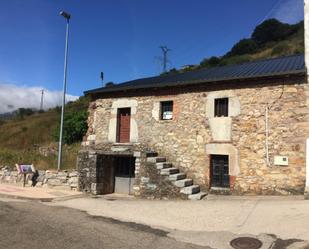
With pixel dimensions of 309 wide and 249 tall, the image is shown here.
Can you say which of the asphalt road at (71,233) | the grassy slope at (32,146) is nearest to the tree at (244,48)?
the grassy slope at (32,146)

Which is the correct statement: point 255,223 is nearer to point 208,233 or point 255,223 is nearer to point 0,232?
point 208,233

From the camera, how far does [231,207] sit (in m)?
9.83

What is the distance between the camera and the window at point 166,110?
1427 cm

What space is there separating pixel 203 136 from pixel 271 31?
186 ft

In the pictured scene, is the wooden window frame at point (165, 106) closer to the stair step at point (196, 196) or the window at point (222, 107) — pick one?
the window at point (222, 107)

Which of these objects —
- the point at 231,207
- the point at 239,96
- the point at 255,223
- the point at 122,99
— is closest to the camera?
the point at 255,223

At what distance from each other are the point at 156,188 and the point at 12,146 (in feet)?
88.1

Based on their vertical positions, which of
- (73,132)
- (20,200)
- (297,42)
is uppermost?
(297,42)

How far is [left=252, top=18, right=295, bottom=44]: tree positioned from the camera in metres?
59.9

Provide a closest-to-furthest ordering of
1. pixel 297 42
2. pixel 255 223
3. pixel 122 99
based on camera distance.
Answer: pixel 255 223
pixel 122 99
pixel 297 42

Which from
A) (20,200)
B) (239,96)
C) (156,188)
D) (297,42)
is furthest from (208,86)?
(297,42)

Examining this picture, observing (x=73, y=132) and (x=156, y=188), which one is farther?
(x=73, y=132)

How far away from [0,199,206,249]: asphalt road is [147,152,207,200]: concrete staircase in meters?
3.79

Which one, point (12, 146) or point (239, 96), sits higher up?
point (239, 96)
